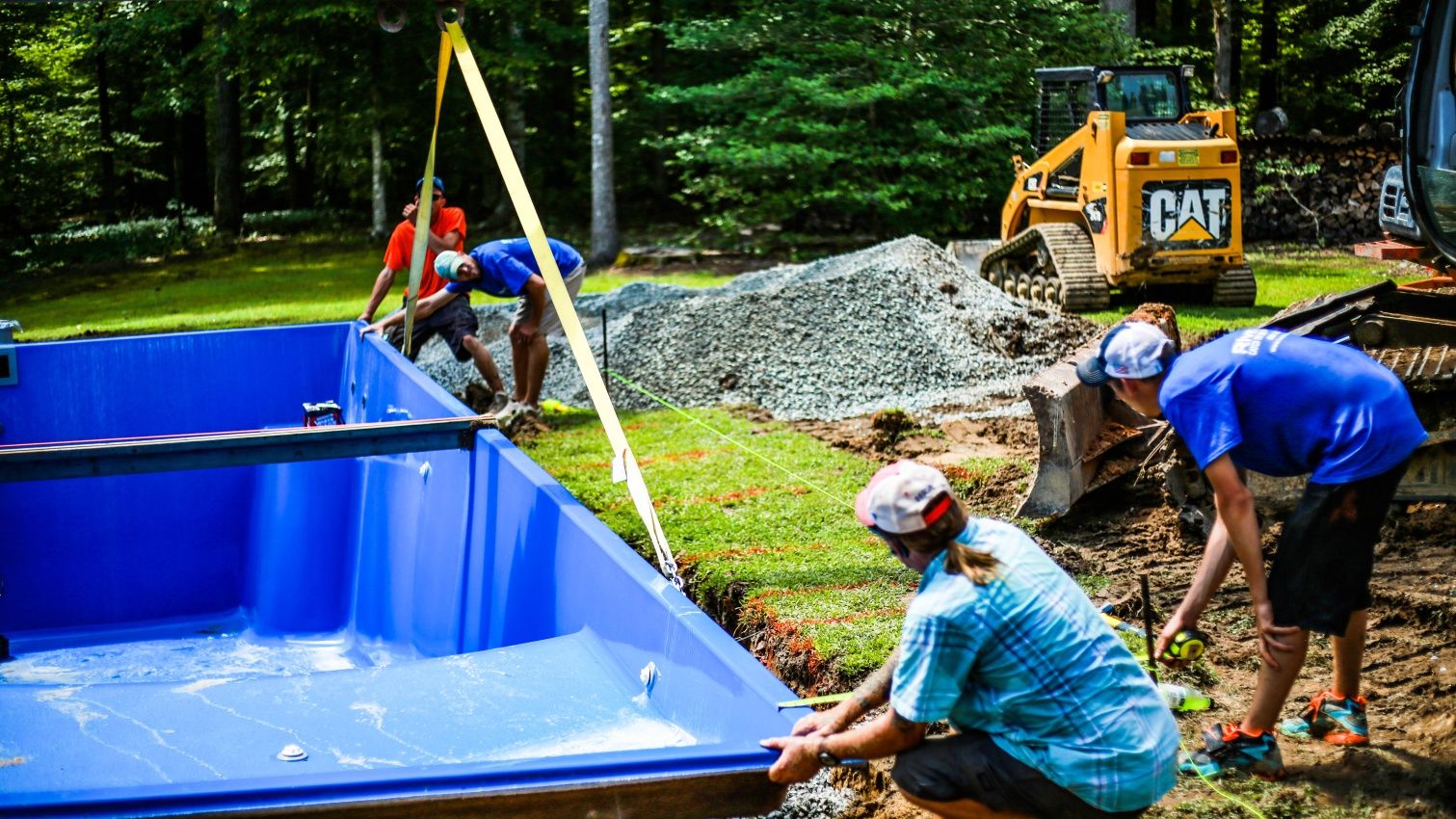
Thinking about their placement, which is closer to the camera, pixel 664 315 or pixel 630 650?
pixel 630 650

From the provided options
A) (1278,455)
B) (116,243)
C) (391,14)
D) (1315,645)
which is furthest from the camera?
(116,243)

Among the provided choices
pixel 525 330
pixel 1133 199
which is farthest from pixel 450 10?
pixel 1133 199

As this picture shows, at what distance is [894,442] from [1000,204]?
40.7 feet

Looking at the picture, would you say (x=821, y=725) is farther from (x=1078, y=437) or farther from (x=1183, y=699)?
(x=1078, y=437)

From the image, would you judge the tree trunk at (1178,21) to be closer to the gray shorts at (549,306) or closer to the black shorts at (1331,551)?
the gray shorts at (549,306)

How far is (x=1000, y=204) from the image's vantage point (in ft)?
67.3

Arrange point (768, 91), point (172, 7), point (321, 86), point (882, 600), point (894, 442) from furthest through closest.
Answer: point (321, 86), point (172, 7), point (768, 91), point (894, 442), point (882, 600)

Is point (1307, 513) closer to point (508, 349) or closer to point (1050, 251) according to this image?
point (508, 349)

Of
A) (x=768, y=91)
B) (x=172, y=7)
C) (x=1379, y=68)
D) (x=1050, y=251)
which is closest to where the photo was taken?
(x=1050, y=251)

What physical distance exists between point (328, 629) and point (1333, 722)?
4.99m

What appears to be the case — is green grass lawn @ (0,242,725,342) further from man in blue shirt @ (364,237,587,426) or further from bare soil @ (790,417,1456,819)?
bare soil @ (790,417,1456,819)

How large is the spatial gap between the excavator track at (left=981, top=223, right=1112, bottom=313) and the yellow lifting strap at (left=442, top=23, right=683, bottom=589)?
7495 mm

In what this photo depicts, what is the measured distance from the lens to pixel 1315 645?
17.1ft

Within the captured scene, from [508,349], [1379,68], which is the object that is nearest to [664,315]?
[508,349]
